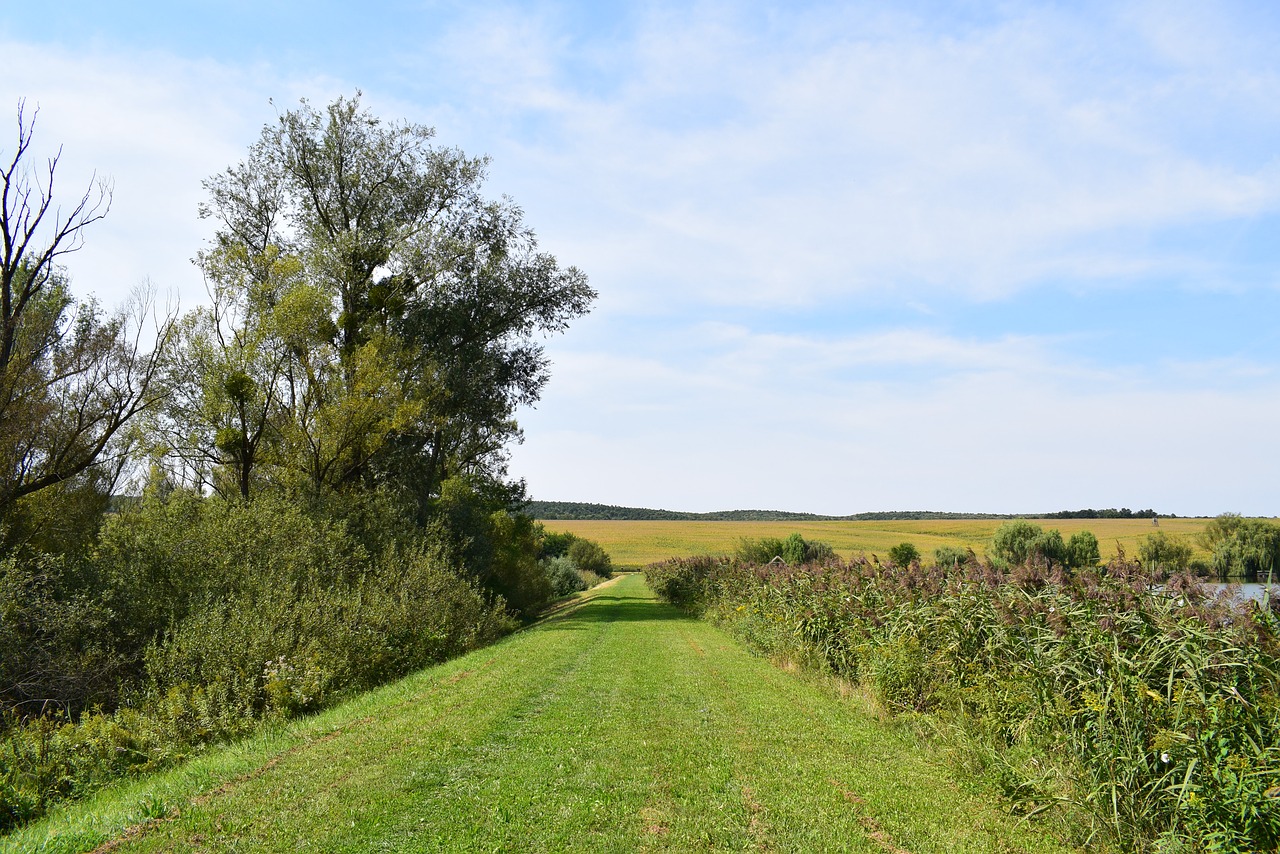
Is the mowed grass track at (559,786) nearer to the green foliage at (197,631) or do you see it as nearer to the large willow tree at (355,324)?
the green foliage at (197,631)

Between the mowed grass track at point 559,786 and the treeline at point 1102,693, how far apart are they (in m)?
0.45

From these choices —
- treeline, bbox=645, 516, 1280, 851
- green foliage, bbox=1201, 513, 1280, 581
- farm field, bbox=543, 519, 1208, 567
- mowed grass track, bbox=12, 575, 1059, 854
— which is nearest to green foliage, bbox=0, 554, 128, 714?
mowed grass track, bbox=12, 575, 1059, 854

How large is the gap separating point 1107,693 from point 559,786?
14.0 ft

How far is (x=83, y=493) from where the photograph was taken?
21844mm

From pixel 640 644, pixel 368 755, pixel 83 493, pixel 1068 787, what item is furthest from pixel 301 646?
pixel 83 493

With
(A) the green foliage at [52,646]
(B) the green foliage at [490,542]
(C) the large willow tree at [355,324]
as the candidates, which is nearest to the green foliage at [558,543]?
(B) the green foliage at [490,542]

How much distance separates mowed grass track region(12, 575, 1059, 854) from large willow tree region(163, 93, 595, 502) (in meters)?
14.7

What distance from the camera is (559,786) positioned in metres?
6.36

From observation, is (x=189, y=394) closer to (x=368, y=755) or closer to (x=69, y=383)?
(x=69, y=383)

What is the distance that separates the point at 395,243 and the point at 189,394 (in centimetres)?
785

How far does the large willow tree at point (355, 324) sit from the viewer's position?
2272 centimetres

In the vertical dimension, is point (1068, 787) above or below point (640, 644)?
above

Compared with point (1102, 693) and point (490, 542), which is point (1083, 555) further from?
point (490, 542)

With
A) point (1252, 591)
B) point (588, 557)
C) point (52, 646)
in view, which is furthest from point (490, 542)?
point (588, 557)
